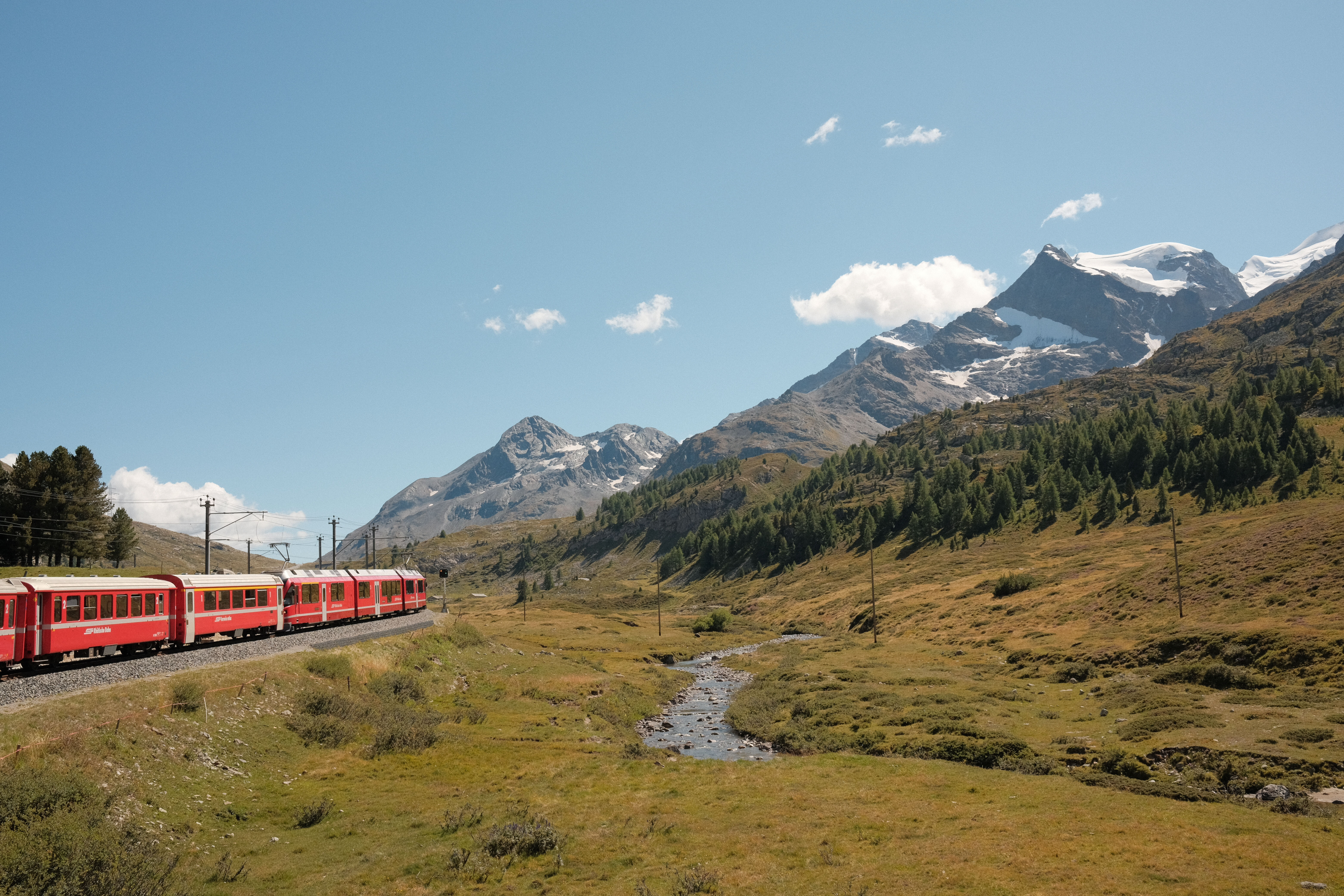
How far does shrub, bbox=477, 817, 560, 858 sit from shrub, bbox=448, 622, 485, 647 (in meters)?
44.7

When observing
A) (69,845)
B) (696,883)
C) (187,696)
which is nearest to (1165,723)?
(696,883)

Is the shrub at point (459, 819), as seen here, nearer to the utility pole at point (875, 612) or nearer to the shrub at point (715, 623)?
the utility pole at point (875, 612)

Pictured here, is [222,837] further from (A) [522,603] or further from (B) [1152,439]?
(B) [1152,439]

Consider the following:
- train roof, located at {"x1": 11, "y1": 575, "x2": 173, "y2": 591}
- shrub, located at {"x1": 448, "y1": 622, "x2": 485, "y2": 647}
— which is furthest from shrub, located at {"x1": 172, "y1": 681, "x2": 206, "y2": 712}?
shrub, located at {"x1": 448, "y1": 622, "x2": 485, "y2": 647}

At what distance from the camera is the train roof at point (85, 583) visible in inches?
1372

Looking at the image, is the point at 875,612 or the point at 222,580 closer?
the point at 222,580

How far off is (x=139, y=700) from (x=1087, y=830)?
3895 centimetres

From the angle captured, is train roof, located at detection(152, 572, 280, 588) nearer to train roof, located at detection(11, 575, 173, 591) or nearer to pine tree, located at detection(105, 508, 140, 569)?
train roof, located at detection(11, 575, 173, 591)

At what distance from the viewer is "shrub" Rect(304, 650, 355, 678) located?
150 ft

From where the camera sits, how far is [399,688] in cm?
5081

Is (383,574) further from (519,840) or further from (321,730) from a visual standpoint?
(519,840)

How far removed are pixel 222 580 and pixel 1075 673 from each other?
67188 mm

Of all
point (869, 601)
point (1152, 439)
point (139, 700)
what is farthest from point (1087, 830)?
point (1152, 439)

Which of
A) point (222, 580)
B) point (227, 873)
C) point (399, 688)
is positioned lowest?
point (227, 873)
